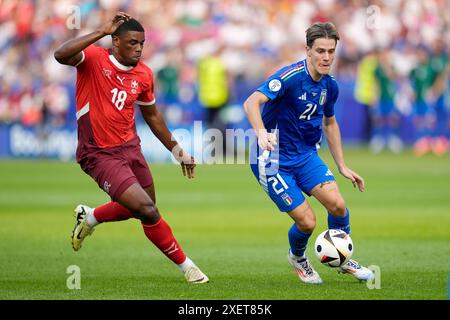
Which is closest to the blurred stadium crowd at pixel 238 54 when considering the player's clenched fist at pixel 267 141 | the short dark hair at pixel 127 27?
the short dark hair at pixel 127 27

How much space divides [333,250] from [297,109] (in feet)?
4.76

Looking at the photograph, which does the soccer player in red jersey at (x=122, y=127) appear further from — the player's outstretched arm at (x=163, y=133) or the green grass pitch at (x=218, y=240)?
the green grass pitch at (x=218, y=240)

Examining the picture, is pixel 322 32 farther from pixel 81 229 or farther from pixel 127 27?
pixel 81 229

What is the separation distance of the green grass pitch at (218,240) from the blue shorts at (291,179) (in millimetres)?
814

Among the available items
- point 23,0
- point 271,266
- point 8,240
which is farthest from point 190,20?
point 271,266

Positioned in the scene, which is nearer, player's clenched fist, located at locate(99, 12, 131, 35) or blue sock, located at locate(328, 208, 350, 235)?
player's clenched fist, located at locate(99, 12, 131, 35)

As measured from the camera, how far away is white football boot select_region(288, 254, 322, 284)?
972 centimetres

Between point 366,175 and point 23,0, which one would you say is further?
point 23,0

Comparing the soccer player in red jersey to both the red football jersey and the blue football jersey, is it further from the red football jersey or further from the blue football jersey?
the blue football jersey

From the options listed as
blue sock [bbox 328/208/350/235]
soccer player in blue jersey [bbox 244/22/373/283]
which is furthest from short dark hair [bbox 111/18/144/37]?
blue sock [bbox 328/208/350/235]

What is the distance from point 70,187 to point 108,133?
11.2 metres

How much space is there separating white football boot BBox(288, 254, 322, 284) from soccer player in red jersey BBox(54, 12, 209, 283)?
947 millimetres

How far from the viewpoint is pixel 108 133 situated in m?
9.83
